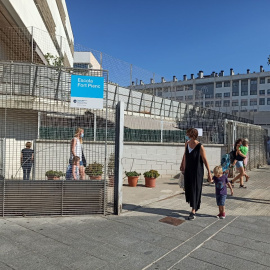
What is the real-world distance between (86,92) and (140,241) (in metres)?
2.85

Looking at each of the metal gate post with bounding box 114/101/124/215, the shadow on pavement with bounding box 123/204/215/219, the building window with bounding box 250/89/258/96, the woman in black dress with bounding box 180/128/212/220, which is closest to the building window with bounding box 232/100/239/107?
the building window with bounding box 250/89/258/96

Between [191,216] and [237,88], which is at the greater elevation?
[237,88]

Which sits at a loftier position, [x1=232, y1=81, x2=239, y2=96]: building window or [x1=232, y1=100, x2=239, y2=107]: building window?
[x1=232, y1=81, x2=239, y2=96]: building window

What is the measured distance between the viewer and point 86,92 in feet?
17.1

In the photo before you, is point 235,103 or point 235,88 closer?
point 235,103

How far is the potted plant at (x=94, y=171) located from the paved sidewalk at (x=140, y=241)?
0.94 meters

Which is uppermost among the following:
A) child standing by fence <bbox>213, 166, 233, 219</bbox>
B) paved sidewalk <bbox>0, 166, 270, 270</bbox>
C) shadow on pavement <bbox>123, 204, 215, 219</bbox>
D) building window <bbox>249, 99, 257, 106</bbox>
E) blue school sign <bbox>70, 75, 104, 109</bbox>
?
building window <bbox>249, 99, 257, 106</bbox>

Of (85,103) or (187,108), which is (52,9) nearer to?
(187,108)

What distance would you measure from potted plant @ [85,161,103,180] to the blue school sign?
1470 mm

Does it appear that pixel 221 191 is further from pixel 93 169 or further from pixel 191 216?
pixel 93 169

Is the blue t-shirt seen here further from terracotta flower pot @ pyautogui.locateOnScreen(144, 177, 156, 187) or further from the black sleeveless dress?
terracotta flower pot @ pyautogui.locateOnScreen(144, 177, 156, 187)

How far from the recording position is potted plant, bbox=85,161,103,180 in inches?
228

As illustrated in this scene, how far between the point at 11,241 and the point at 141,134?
6.86m

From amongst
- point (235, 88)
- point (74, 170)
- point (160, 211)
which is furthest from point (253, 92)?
point (74, 170)
